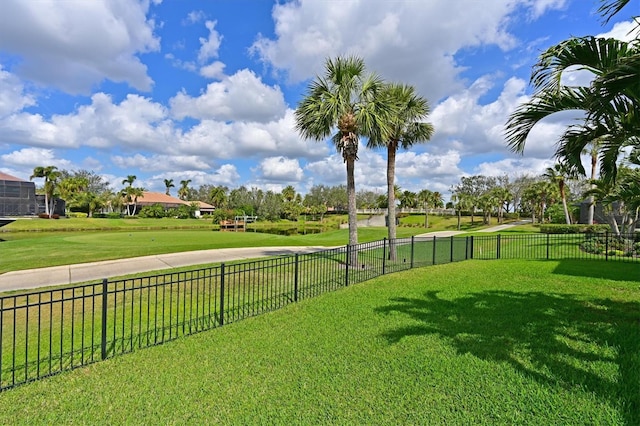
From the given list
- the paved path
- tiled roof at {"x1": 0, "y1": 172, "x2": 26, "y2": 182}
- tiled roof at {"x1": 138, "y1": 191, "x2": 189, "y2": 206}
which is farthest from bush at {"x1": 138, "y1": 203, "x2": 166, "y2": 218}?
the paved path

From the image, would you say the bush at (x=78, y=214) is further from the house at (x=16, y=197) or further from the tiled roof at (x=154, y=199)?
the tiled roof at (x=154, y=199)

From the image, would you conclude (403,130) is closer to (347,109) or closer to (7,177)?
(347,109)

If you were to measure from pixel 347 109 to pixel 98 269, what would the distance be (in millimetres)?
9318

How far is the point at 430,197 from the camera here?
2255 inches

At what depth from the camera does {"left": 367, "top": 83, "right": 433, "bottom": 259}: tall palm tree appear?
13.3m

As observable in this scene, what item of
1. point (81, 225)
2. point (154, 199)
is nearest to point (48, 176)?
point (81, 225)

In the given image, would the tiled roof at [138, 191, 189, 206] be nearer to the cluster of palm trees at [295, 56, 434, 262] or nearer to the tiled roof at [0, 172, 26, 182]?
the tiled roof at [0, 172, 26, 182]

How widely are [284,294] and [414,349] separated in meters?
3.80

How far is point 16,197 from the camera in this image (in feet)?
183

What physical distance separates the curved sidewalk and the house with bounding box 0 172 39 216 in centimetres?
6029

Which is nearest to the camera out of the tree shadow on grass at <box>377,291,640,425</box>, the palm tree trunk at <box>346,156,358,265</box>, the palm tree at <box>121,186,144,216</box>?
the tree shadow on grass at <box>377,291,640,425</box>

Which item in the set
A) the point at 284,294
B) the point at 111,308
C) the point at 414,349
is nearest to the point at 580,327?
the point at 414,349

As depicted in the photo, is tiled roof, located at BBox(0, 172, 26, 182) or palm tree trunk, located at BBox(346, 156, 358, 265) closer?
palm tree trunk, located at BBox(346, 156, 358, 265)

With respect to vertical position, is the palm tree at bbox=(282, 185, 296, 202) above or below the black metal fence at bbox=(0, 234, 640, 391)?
above
